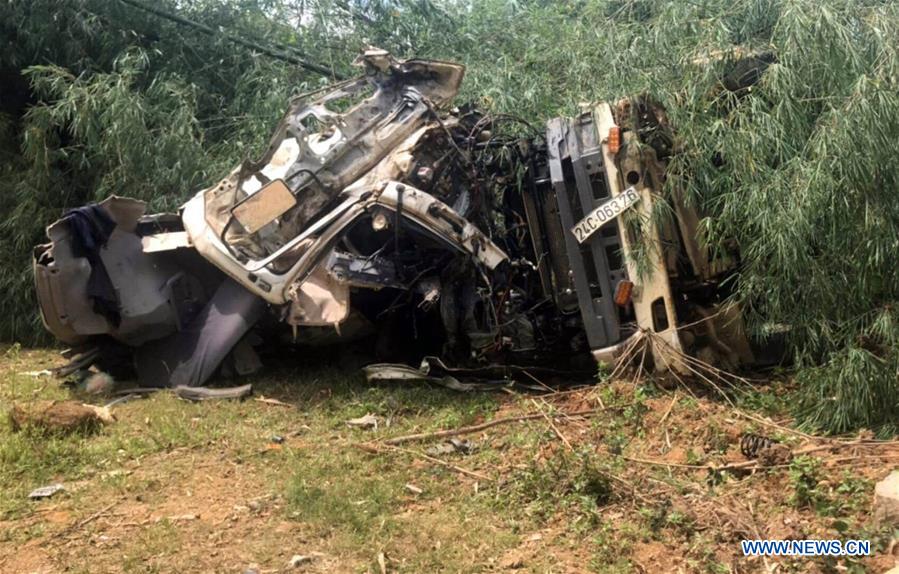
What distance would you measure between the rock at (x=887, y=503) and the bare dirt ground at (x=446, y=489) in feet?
0.20

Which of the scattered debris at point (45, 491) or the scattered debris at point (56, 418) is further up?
the scattered debris at point (56, 418)

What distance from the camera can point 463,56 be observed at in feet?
29.6

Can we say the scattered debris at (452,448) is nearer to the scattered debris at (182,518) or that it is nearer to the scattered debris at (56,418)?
the scattered debris at (182,518)

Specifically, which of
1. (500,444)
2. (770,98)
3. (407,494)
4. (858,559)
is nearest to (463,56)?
(770,98)

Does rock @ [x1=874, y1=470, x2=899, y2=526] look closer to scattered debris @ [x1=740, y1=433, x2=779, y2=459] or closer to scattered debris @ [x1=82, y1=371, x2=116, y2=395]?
scattered debris @ [x1=740, y1=433, x2=779, y2=459]

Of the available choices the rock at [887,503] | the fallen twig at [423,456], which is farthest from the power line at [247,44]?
the rock at [887,503]

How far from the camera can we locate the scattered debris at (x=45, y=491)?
13.2 feet

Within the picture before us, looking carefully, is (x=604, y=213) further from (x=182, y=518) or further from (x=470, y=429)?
(x=182, y=518)

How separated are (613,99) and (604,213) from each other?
917mm

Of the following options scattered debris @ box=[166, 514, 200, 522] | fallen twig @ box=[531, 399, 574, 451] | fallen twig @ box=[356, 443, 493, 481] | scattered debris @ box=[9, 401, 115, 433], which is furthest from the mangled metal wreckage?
scattered debris @ box=[166, 514, 200, 522]

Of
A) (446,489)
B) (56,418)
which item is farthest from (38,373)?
(446,489)

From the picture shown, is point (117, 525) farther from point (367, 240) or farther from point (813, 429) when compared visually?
point (813, 429)

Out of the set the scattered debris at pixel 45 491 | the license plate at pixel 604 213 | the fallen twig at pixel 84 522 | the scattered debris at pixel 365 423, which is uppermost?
the license plate at pixel 604 213

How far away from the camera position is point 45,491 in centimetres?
407
